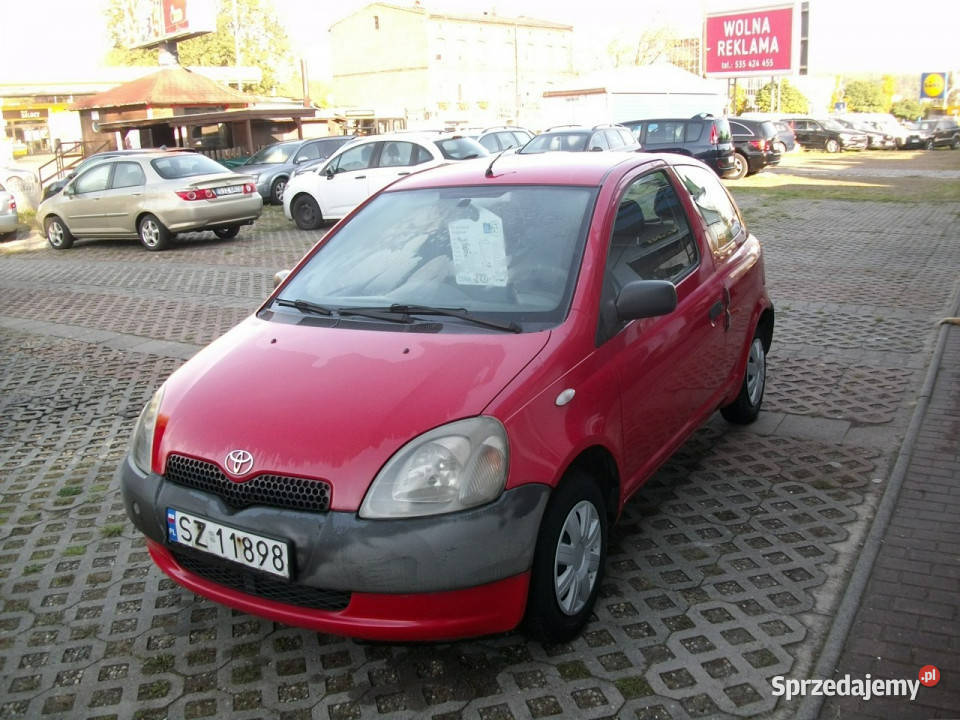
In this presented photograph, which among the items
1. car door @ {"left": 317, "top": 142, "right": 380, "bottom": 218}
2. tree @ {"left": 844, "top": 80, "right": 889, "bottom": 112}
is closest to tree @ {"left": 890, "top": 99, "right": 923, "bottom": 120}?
tree @ {"left": 844, "top": 80, "right": 889, "bottom": 112}

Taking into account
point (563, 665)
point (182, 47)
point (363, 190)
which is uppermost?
point (182, 47)

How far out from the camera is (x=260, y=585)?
299cm

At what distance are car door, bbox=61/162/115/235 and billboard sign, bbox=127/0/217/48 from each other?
1055 inches

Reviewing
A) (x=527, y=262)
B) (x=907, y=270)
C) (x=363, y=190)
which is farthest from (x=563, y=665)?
(x=363, y=190)

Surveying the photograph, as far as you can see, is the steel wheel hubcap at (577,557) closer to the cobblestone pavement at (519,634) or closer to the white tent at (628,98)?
the cobblestone pavement at (519,634)

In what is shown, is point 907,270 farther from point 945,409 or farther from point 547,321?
point 547,321

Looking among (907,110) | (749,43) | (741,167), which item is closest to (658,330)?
(741,167)

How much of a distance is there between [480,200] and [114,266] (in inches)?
419

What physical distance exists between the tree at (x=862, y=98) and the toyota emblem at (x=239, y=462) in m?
78.2

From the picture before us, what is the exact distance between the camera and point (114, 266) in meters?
13.2

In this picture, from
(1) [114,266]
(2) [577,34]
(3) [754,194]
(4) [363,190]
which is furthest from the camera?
(2) [577,34]

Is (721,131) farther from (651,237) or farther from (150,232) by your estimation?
(651,237)

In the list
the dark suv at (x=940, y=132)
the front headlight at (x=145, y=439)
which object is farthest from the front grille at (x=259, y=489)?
the dark suv at (x=940, y=132)

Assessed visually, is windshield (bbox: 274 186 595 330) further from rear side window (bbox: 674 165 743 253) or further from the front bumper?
rear side window (bbox: 674 165 743 253)
